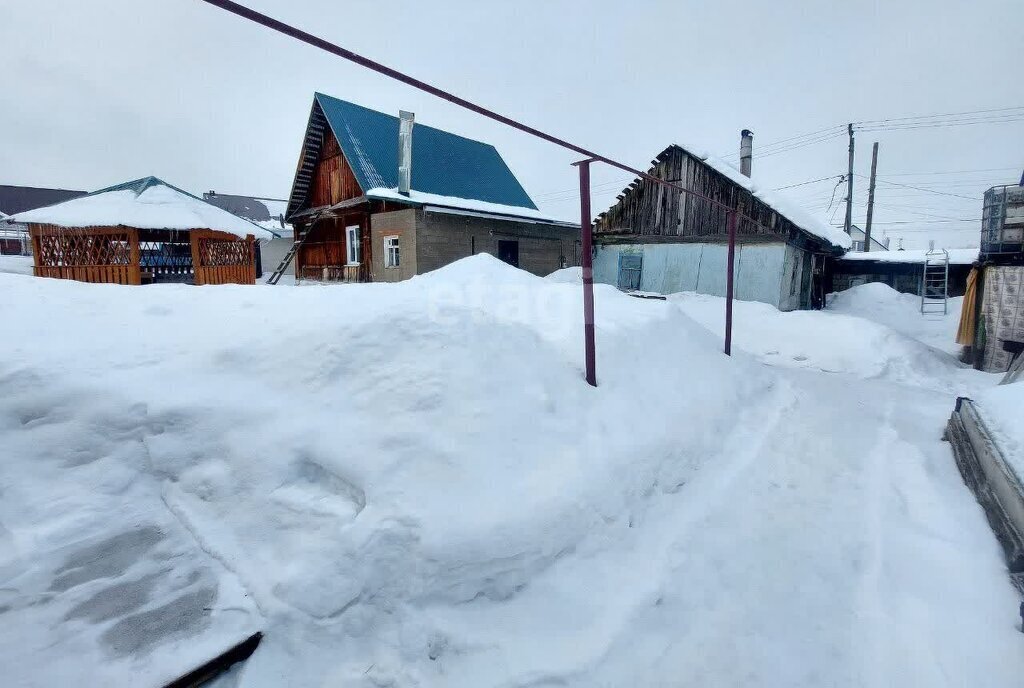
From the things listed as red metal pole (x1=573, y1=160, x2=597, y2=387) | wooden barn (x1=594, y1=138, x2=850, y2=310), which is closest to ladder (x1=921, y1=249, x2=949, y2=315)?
wooden barn (x1=594, y1=138, x2=850, y2=310)

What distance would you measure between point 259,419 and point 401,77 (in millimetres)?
2140

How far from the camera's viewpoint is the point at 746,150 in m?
17.8

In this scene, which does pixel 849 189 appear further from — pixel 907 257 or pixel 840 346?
pixel 840 346

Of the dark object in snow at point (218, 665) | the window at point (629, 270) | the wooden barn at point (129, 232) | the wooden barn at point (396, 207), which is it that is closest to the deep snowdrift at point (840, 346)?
the window at point (629, 270)

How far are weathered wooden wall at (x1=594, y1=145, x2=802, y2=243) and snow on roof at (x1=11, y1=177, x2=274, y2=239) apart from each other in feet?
40.8

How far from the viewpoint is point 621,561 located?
9.04 feet

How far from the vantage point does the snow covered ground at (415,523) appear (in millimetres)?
1970

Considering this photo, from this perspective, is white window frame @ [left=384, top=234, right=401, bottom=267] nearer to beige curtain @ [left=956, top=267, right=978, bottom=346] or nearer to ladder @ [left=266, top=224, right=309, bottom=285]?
ladder @ [left=266, top=224, right=309, bottom=285]

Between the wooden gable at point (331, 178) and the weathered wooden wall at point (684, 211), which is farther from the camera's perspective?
the wooden gable at point (331, 178)

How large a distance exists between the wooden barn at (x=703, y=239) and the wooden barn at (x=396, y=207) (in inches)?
127

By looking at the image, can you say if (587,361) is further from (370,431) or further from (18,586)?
(18,586)

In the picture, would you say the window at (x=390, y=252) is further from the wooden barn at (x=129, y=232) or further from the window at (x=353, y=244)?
the wooden barn at (x=129, y=232)

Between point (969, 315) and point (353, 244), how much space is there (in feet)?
59.5

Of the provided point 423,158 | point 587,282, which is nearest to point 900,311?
point 587,282
